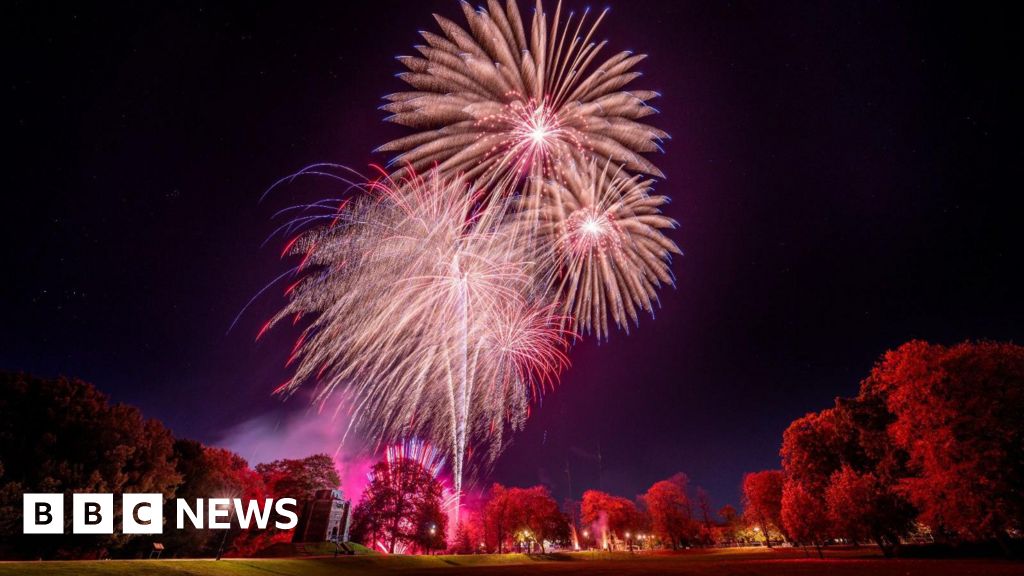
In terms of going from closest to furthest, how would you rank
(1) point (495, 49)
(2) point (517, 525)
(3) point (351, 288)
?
(1) point (495, 49), (3) point (351, 288), (2) point (517, 525)

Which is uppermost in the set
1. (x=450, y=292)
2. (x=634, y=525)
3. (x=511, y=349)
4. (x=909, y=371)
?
(x=450, y=292)

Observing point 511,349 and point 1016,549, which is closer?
point 1016,549

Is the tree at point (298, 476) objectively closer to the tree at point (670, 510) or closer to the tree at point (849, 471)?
the tree at point (670, 510)

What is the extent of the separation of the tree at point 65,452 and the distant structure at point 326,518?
1957cm

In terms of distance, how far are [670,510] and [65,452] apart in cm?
7887

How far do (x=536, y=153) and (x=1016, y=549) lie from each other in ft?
135

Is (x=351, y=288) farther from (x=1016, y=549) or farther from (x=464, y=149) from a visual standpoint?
(x=1016, y=549)

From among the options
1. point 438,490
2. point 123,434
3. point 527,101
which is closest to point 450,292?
point 527,101

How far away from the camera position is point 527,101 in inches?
885

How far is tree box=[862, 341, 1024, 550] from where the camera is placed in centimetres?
2536

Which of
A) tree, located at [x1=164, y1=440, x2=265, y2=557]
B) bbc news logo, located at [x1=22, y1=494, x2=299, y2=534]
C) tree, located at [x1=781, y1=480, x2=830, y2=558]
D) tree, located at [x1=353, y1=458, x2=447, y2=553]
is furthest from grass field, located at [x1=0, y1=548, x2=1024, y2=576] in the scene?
tree, located at [x1=353, y1=458, x2=447, y2=553]

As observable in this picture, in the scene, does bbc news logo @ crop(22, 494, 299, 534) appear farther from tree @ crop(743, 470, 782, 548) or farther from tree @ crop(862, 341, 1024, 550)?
tree @ crop(743, 470, 782, 548)

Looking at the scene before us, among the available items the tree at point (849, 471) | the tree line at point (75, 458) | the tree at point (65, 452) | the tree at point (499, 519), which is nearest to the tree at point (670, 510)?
the tree at point (499, 519)

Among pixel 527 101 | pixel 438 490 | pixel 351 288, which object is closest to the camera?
pixel 527 101
